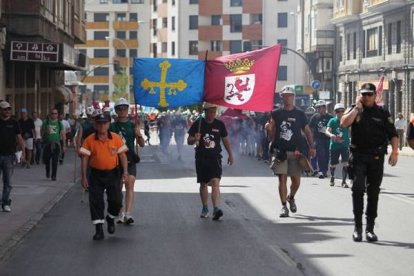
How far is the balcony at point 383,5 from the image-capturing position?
47.2m

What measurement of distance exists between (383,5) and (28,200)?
34.1 metres

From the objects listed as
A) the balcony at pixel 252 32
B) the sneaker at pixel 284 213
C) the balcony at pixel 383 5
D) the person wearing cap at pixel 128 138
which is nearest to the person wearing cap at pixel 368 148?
the sneaker at pixel 284 213

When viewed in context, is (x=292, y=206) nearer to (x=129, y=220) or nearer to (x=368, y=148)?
(x=129, y=220)

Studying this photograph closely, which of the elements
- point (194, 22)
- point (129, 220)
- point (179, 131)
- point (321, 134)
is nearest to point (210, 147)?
point (129, 220)

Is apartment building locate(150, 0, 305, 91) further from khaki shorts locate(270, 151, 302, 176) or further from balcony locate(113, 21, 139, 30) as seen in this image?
khaki shorts locate(270, 151, 302, 176)

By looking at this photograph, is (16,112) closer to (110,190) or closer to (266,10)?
(110,190)

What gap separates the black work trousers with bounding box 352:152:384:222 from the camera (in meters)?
11.4

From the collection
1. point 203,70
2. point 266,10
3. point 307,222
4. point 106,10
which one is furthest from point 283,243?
point 106,10

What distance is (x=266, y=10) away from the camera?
97.3 m

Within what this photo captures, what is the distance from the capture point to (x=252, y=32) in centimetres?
9912

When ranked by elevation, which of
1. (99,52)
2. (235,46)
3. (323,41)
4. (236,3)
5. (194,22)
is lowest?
(323,41)

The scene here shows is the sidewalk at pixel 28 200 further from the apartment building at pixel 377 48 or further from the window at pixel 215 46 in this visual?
the window at pixel 215 46

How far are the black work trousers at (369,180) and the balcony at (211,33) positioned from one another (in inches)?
3564

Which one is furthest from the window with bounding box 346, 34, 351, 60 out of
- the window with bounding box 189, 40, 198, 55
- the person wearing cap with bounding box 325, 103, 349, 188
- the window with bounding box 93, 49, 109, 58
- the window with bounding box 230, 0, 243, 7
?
the window with bounding box 93, 49, 109, 58
